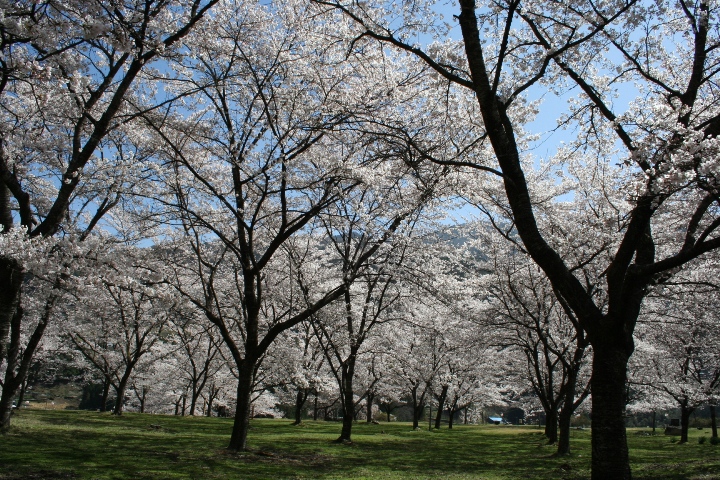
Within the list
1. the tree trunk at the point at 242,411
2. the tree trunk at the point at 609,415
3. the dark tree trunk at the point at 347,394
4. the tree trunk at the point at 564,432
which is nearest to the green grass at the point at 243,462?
the tree trunk at the point at 242,411

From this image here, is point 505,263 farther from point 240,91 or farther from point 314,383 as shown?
point 240,91

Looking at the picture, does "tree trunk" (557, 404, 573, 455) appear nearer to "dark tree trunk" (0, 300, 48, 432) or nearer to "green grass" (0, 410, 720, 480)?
"green grass" (0, 410, 720, 480)

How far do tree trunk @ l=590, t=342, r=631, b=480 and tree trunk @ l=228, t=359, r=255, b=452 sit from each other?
9.24 meters

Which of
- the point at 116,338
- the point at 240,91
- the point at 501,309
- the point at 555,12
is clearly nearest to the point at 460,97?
the point at 555,12

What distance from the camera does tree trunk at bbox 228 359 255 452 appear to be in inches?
496

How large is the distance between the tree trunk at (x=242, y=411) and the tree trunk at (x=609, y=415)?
924 cm

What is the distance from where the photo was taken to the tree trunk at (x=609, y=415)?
218 inches

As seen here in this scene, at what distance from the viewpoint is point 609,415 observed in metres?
5.67

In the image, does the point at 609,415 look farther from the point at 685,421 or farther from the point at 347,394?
the point at 685,421

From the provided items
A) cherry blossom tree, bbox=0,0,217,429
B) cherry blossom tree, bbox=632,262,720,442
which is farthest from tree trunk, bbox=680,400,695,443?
cherry blossom tree, bbox=0,0,217,429

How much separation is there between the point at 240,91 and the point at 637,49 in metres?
9.81

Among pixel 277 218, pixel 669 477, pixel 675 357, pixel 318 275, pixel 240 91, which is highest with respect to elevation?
pixel 240 91

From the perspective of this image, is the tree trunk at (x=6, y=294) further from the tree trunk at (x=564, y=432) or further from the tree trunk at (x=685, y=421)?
the tree trunk at (x=685, y=421)

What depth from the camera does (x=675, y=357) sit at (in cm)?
2789
